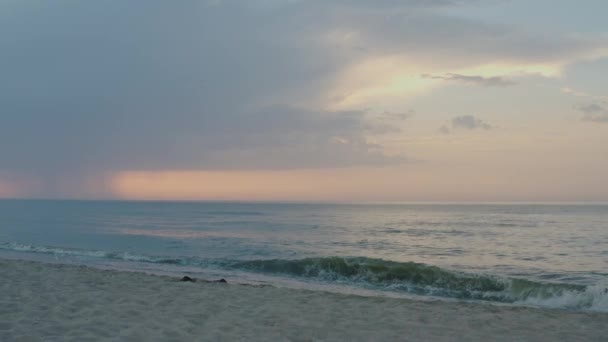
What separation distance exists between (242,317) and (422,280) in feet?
32.5

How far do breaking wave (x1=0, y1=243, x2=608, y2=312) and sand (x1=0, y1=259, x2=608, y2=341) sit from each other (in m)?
3.09

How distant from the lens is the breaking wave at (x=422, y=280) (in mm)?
13459

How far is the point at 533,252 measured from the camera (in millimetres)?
24453

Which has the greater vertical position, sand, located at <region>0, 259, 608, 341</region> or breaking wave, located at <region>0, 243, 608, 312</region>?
sand, located at <region>0, 259, 608, 341</region>

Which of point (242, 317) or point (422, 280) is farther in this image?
point (422, 280)

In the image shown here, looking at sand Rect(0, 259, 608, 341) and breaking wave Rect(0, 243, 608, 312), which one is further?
breaking wave Rect(0, 243, 608, 312)

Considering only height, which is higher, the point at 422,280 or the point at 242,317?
the point at 242,317

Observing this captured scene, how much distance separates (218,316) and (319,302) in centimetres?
277

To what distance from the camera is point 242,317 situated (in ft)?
28.7

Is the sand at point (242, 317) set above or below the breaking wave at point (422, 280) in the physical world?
above

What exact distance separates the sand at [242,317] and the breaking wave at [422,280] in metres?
3.09

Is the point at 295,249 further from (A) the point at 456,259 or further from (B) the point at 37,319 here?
(B) the point at 37,319

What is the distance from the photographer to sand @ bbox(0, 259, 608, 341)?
738 cm

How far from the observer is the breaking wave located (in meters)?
13.5
